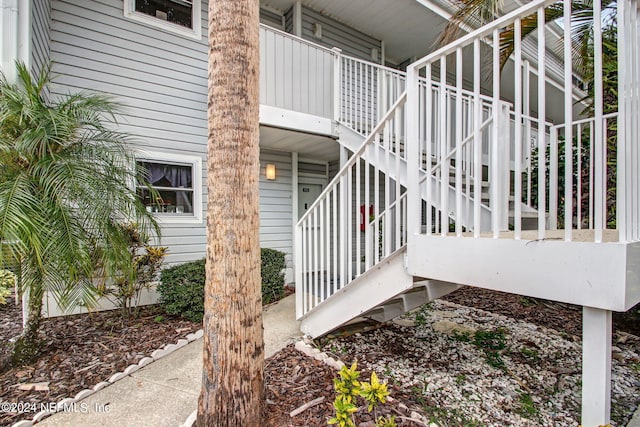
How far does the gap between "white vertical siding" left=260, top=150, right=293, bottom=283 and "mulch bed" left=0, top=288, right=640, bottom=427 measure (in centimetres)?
231

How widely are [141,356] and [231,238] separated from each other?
214cm

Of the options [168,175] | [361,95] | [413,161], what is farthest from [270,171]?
[413,161]

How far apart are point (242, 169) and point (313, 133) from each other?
337 centimetres

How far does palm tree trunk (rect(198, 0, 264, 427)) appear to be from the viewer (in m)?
1.81

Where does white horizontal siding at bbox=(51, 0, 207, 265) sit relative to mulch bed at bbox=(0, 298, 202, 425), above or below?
above

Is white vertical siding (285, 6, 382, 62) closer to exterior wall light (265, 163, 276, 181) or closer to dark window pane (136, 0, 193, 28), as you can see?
dark window pane (136, 0, 193, 28)

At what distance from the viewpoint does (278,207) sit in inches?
243

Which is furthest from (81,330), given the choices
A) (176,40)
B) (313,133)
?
(176,40)

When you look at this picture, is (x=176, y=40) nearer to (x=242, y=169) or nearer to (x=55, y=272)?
(x=55, y=272)

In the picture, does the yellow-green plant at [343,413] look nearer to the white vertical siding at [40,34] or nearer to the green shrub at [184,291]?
the green shrub at [184,291]

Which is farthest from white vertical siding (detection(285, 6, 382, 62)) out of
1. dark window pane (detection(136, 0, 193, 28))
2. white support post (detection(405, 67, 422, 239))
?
white support post (detection(405, 67, 422, 239))

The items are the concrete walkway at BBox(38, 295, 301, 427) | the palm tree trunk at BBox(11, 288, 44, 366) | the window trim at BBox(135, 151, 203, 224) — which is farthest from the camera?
the window trim at BBox(135, 151, 203, 224)

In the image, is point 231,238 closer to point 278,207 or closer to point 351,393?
point 351,393

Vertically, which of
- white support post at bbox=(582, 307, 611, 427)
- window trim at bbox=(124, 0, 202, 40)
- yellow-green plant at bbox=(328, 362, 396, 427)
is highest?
window trim at bbox=(124, 0, 202, 40)
